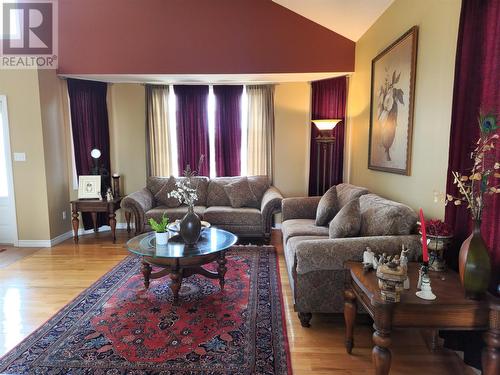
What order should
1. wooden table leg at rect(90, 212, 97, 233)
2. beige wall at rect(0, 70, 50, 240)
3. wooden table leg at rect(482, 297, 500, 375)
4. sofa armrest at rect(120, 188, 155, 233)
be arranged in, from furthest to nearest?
wooden table leg at rect(90, 212, 97, 233), sofa armrest at rect(120, 188, 155, 233), beige wall at rect(0, 70, 50, 240), wooden table leg at rect(482, 297, 500, 375)

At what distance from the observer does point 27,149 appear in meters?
4.43

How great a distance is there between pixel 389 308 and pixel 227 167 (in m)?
4.05

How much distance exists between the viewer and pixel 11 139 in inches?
174

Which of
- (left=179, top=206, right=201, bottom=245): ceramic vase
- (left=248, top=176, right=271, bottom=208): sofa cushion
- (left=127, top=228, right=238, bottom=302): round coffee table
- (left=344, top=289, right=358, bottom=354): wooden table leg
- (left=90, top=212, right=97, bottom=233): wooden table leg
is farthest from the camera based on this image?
(left=90, top=212, right=97, bottom=233): wooden table leg

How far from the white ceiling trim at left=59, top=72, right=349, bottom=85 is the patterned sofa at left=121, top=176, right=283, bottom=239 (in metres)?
1.54

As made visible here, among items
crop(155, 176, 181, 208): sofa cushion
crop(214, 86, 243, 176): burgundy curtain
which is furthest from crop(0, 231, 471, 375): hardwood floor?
crop(214, 86, 243, 176): burgundy curtain

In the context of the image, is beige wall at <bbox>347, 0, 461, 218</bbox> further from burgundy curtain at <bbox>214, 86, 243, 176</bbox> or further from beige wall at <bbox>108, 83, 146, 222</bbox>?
beige wall at <bbox>108, 83, 146, 222</bbox>

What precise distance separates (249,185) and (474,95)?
11.0ft

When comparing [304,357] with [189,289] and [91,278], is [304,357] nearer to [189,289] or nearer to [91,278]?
[189,289]

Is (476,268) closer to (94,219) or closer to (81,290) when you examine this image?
(81,290)

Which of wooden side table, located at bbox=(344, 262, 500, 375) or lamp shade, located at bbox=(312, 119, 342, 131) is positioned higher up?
lamp shade, located at bbox=(312, 119, 342, 131)

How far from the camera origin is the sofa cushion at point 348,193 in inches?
136

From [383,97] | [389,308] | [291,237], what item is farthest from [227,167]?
[389,308]

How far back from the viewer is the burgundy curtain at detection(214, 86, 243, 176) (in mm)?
5254
